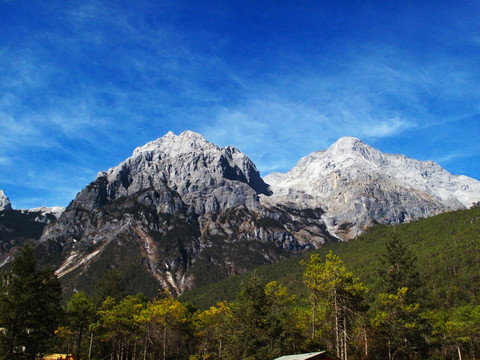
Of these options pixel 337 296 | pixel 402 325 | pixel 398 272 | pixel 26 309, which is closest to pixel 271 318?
pixel 337 296

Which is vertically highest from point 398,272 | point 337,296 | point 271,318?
point 398,272

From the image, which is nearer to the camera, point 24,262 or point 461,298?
point 24,262

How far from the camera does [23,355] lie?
50344mm

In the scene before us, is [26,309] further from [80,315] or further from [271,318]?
[271,318]

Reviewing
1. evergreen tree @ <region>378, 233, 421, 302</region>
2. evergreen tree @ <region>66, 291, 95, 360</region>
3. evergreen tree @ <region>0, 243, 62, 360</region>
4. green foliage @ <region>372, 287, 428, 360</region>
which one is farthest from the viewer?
evergreen tree @ <region>66, 291, 95, 360</region>

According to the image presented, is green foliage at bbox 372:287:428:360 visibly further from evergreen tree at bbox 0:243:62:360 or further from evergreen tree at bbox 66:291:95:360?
evergreen tree at bbox 66:291:95:360

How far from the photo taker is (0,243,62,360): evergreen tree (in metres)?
49.6

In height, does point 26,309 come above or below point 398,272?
below

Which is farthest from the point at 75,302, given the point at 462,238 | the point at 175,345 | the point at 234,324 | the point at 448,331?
the point at 462,238

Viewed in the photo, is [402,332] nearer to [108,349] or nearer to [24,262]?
[24,262]

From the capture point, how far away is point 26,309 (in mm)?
50656

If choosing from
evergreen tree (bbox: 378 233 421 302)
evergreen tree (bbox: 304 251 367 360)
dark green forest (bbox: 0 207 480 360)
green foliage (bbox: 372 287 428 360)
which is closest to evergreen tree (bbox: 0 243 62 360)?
dark green forest (bbox: 0 207 480 360)

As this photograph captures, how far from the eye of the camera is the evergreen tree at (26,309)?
4962cm

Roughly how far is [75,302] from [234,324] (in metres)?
34.1
